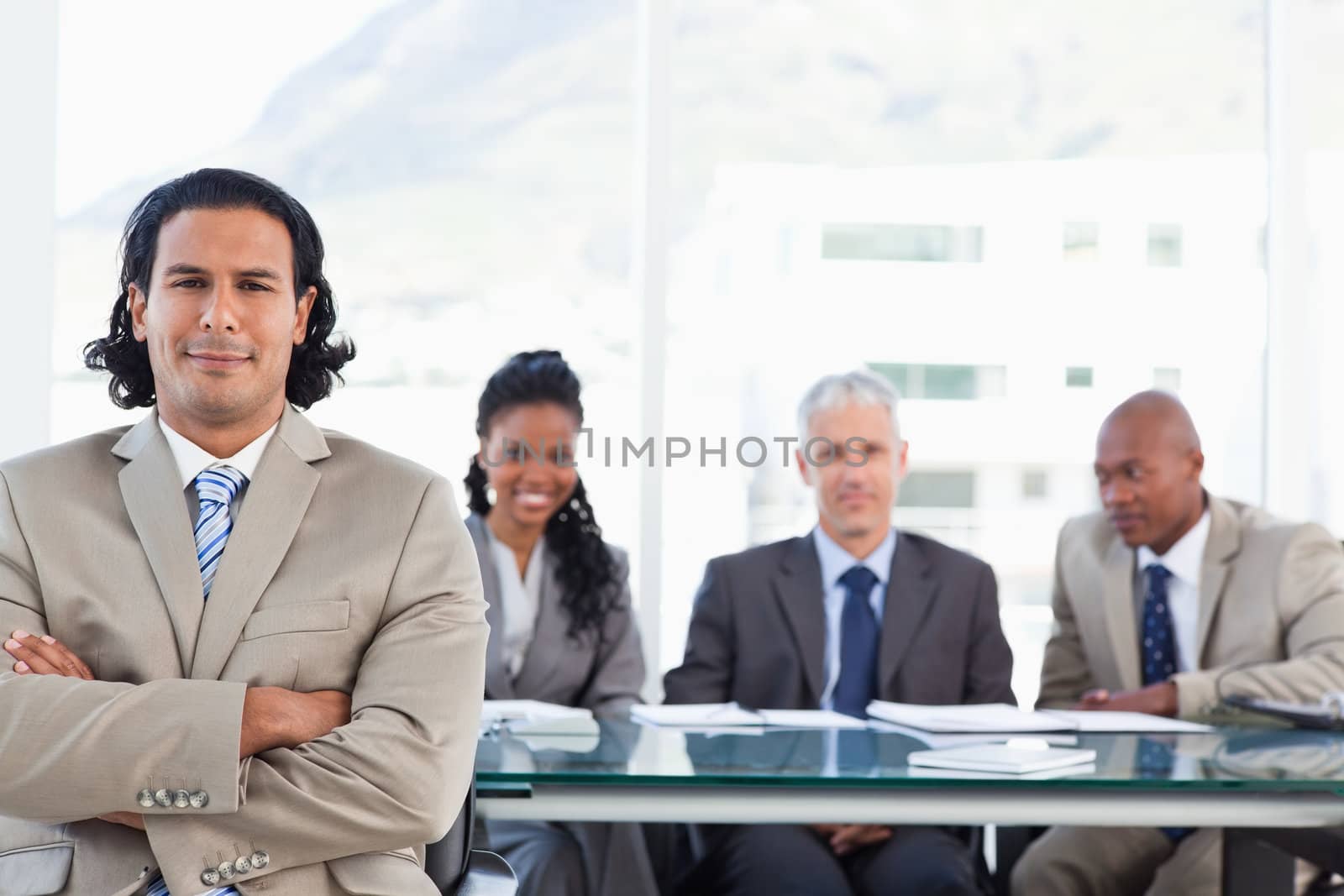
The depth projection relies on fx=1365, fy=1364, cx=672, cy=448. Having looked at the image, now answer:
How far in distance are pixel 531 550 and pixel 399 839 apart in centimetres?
192

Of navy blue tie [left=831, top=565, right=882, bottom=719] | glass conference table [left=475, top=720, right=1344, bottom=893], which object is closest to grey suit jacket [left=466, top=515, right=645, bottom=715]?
navy blue tie [left=831, top=565, right=882, bottom=719]

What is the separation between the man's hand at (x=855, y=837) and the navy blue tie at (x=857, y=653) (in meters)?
0.41

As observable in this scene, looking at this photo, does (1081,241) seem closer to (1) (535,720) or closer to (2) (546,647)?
(2) (546,647)

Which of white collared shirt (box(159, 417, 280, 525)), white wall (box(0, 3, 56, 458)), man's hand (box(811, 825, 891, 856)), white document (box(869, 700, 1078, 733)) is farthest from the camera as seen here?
white wall (box(0, 3, 56, 458))

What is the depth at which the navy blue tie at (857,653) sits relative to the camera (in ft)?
11.1

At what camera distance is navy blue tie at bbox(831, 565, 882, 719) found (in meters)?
3.38

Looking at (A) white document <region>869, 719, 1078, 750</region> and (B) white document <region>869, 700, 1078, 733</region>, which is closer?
(A) white document <region>869, 719, 1078, 750</region>

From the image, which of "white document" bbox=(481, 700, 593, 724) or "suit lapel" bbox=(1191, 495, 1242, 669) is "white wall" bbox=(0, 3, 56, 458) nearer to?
"white document" bbox=(481, 700, 593, 724)

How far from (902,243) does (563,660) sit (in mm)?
2103

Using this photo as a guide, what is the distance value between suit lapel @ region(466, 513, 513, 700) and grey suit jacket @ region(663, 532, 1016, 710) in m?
0.42

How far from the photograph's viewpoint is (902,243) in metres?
4.81

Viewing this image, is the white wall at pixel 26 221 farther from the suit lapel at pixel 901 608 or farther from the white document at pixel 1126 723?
the white document at pixel 1126 723

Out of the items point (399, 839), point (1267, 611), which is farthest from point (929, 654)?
point (399, 839)

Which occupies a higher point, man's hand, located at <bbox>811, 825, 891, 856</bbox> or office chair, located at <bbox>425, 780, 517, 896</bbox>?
office chair, located at <bbox>425, 780, 517, 896</bbox>
